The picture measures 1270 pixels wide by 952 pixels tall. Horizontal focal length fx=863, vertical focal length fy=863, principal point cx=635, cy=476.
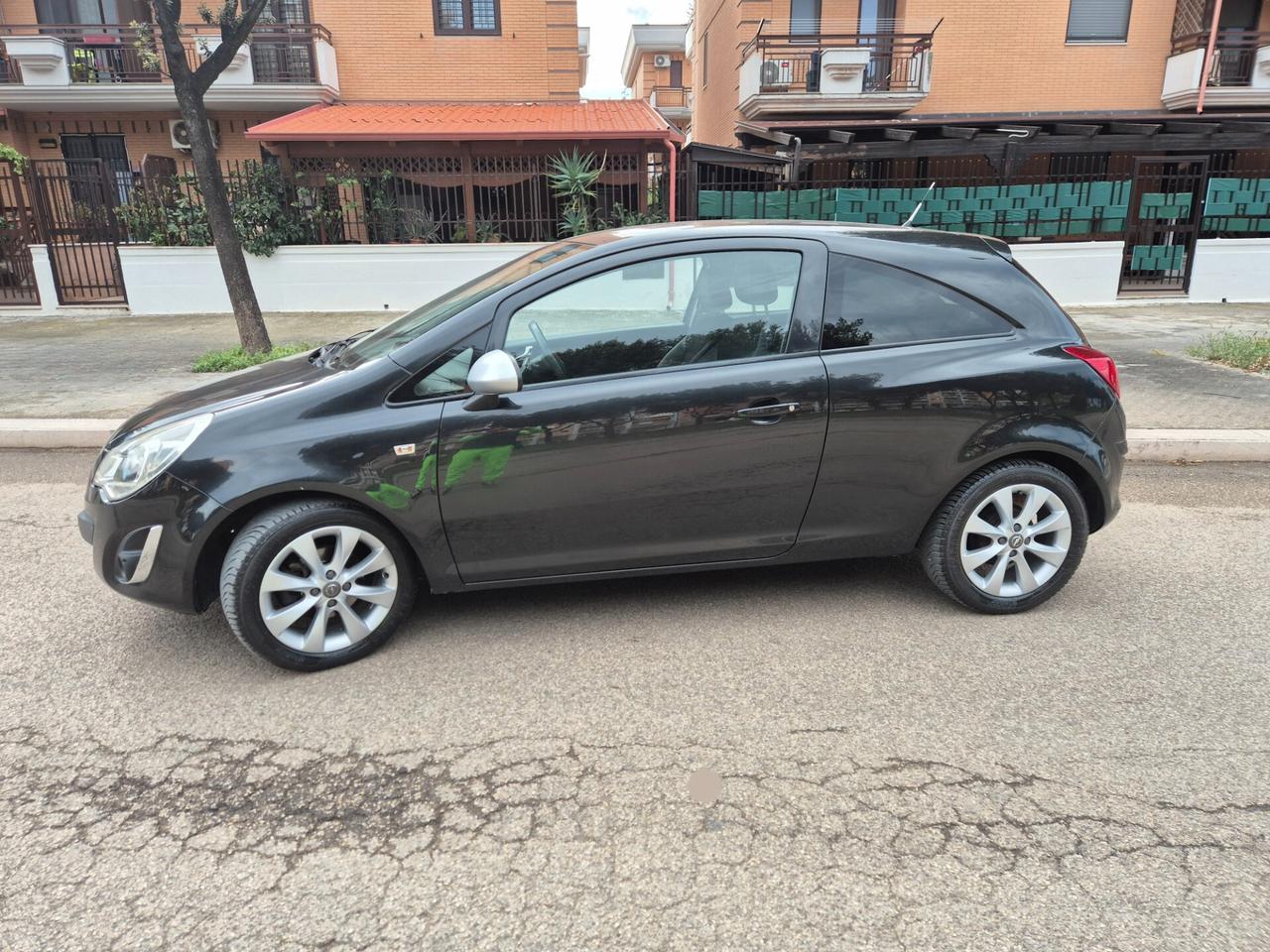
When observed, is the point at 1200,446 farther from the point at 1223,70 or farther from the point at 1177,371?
the point at 1223,70

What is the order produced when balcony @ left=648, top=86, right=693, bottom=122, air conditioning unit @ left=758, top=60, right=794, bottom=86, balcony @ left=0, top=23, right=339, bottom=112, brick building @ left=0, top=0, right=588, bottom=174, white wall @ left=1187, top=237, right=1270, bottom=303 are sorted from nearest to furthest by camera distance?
1. white wall @ left=1187, top=237, right=1270, bottom=303
2. balcony @ left=0, top=23, right=339, bottom=112
3. brick building @ left=0, top=0, right=588, bottom=174
4. air conditioning unit @ left=758, top=60, right=794, bottom=86
5. balcony @ left=648, top=86, right=693, bottom=122

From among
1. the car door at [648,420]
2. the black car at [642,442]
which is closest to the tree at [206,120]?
the black car at [642,442]

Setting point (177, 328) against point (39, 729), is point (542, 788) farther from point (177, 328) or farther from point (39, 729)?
point (177, 328)

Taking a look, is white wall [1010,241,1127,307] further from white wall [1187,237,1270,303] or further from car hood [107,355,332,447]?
car hood [107,355,332,447]

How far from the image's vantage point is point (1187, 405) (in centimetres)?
716

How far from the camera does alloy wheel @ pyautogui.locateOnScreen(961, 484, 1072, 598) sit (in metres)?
3.66

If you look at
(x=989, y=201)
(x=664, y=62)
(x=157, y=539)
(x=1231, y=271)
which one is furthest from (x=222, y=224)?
(x=664, y=62)

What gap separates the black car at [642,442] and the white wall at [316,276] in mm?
10566

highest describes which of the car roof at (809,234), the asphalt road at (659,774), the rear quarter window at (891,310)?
the car roof at (809,234)

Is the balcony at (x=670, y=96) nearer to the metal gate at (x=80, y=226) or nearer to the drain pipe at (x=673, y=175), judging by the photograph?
the drain pipe at (x=673, y=175)

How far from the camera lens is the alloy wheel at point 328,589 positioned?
10.5 feet

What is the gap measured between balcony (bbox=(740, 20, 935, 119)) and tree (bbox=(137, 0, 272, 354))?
12.0 m

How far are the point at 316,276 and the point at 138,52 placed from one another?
24.6 ft

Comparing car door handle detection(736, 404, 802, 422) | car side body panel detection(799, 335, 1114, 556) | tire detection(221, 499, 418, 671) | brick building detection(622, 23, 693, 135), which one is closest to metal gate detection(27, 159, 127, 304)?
tire detection(221, 499, 418, 671)
